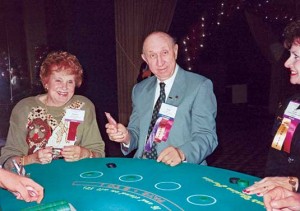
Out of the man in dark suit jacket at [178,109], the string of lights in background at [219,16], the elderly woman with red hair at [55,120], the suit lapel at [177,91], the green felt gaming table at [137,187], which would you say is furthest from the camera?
the string of lights in background at [219,16]

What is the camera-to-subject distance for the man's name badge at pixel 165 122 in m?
2.54

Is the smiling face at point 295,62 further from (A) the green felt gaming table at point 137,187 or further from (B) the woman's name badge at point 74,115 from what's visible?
(B) the woman's name badge at point 74,115

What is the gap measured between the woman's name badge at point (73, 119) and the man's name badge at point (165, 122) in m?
0.68

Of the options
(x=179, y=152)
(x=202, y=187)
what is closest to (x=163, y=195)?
(x=202, y=187)

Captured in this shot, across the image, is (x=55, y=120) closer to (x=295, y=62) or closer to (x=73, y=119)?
(x=73, y=119)

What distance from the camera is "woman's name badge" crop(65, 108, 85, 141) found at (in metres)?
2.79

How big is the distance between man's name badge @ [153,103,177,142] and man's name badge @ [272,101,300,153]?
74 cm

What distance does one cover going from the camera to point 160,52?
2.62 metres

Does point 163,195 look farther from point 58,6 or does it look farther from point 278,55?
point 278,55

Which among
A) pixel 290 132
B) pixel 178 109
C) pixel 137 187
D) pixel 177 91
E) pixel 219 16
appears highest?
pixel 219 16

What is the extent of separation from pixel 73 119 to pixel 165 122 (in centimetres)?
78

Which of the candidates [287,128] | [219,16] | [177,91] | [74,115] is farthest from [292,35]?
[219,16]

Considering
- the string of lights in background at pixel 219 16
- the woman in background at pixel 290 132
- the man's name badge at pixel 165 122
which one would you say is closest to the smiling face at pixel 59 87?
the man's name badge at pixel 165 122

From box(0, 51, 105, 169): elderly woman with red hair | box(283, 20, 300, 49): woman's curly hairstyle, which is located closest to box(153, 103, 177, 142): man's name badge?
box(0, 51, 105, 169): elderly woman with red hair
